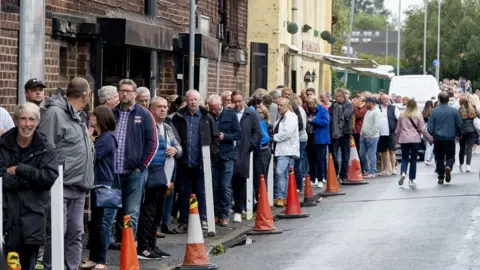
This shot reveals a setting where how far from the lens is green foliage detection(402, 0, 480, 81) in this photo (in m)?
89.9

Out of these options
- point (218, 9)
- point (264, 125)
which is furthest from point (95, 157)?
point (218, 9)

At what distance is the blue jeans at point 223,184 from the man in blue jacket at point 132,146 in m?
3.77

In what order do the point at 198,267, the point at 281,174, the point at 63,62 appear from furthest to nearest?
the point at 281,174, the point at 63,62, the point at 198,267

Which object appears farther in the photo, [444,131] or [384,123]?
[384,123]

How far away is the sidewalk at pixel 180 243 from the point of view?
42.9 ft

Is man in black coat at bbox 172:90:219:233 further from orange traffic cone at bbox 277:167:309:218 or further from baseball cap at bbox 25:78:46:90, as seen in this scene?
baseball cap at bbox 25:78:46:90

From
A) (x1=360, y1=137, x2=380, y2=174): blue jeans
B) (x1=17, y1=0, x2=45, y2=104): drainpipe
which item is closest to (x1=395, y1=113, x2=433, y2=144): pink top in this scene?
(x1=360, y1=137, x2=380, y2=174): blue jeans

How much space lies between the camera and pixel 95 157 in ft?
39.2

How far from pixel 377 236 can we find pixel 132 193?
12.2ft

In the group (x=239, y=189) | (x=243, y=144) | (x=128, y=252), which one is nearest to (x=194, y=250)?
(x=128, y=252)

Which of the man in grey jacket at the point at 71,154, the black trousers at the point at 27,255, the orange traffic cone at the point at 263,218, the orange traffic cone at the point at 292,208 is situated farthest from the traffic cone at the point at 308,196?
the black trousers at the point at 27,255

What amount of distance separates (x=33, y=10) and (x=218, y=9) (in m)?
13.4

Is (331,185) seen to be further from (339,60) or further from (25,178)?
(339,60)

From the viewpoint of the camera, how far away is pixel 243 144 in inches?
695
